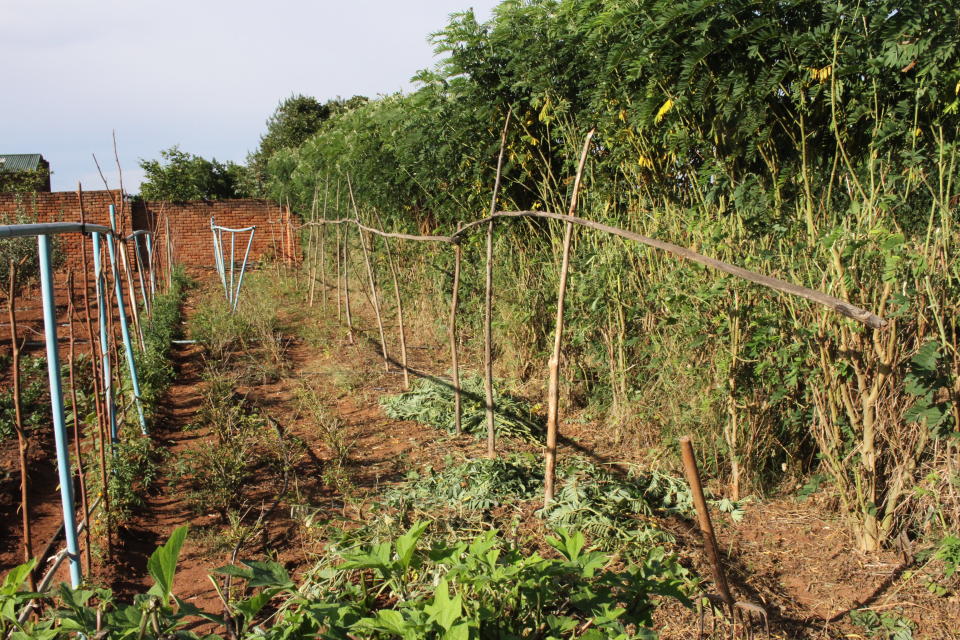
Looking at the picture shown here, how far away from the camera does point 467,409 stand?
15.5 feet

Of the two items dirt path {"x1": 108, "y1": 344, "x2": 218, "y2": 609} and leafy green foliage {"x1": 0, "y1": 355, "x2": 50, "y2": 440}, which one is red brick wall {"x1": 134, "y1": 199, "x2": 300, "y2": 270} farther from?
dirt path {"x1": 108, "y1": 344, "x2": 218, "y2": 609}

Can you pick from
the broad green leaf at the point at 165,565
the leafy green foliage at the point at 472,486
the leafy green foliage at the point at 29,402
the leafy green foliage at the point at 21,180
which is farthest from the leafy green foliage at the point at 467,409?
the leafy green foliage at the point at 21,180

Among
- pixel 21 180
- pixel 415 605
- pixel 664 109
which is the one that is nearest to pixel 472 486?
pixel 415 605

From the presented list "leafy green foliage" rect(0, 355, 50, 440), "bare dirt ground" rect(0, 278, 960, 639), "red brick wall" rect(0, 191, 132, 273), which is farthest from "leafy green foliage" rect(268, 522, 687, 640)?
"red brick wall" rect(0, 191, 132, 273)

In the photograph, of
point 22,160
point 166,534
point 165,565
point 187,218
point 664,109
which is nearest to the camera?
point 165,565

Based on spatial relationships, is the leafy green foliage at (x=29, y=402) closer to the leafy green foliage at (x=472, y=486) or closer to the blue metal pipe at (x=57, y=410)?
the blue metal pipe at (x=57, y=410)

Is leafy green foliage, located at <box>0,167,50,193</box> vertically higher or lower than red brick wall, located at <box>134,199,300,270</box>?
higher

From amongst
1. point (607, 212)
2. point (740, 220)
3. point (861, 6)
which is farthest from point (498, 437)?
point (861, 6)

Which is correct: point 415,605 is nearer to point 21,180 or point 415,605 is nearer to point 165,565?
point 165,565

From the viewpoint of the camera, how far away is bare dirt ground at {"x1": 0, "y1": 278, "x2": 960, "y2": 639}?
8.17 feet

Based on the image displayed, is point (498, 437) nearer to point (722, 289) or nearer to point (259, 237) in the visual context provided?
point (722, 289)

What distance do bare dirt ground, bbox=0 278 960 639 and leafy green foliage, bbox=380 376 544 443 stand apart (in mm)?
120

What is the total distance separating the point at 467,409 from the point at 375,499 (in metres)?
1.40

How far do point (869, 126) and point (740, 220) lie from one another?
2.29 ft
